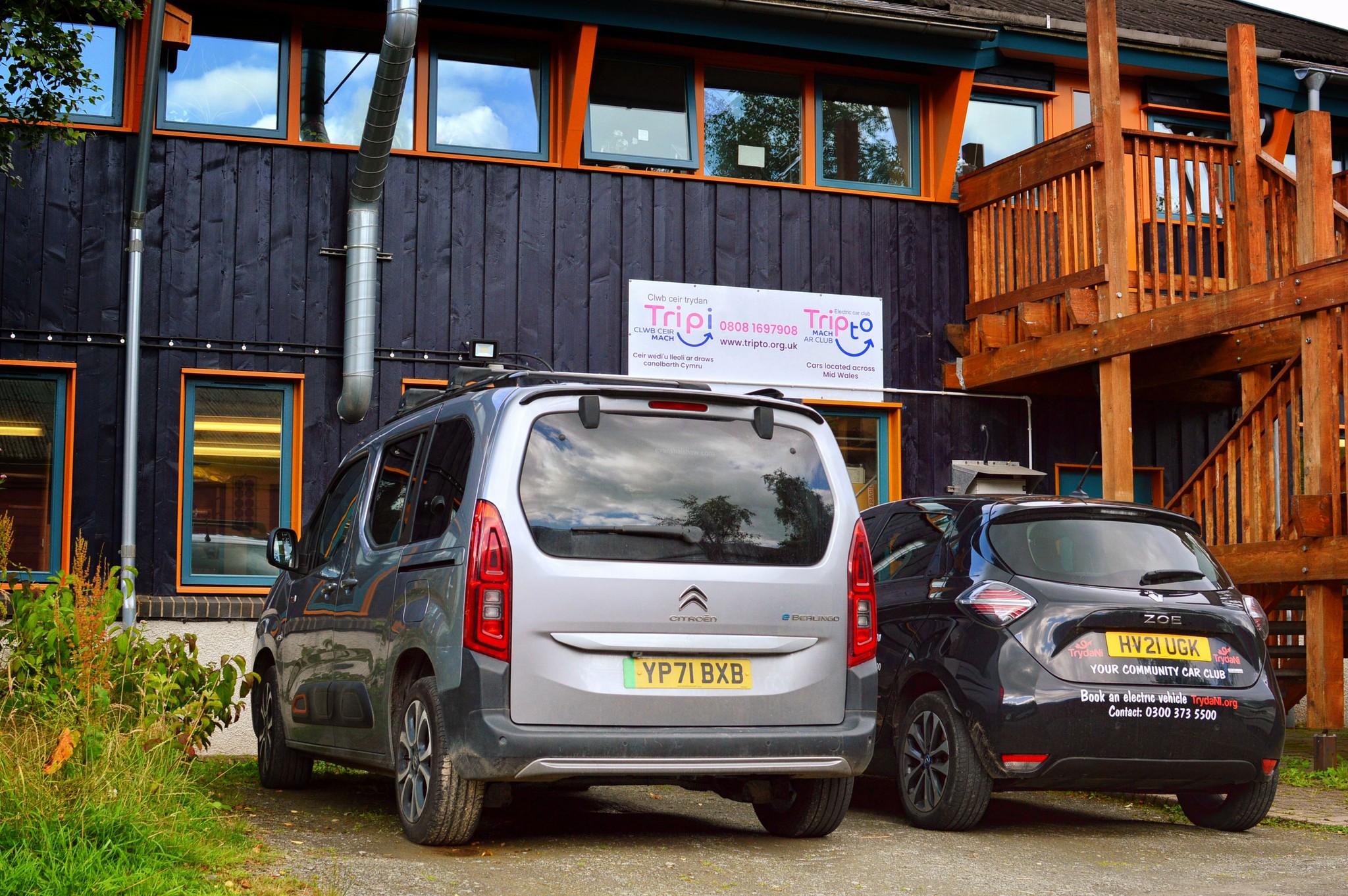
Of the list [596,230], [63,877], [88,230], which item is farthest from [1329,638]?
[88,230]

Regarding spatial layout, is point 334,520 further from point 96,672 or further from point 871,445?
point 871,445

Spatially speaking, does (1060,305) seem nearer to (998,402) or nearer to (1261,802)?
(998,402)

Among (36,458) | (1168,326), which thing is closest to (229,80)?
(36,458)

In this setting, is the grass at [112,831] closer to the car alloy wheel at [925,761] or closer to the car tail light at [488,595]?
the car tail light at [488,595]

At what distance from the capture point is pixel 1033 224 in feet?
47.3

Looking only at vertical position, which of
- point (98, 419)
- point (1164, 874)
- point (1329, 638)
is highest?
point (98, 419)

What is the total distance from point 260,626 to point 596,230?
5770 mm

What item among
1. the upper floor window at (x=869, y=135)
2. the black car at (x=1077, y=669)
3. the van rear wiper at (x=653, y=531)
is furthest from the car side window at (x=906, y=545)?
the upper floor window at (x=869, y=135)

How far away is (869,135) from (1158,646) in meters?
8.57

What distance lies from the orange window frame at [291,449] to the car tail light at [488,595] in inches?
270

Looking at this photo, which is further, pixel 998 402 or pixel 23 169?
pixel 998 402

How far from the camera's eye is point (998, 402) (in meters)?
15.1

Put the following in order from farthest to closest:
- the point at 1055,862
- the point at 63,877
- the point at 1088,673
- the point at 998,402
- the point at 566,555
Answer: the point at 998,402, the point at 1088,673, the point at 1055,862, the point at 566,555, the point at 63,877

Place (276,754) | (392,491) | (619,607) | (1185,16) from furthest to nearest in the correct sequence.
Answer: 1. (1185,16)
2. (276,754)
3. (392,491)
4. (619,607)
